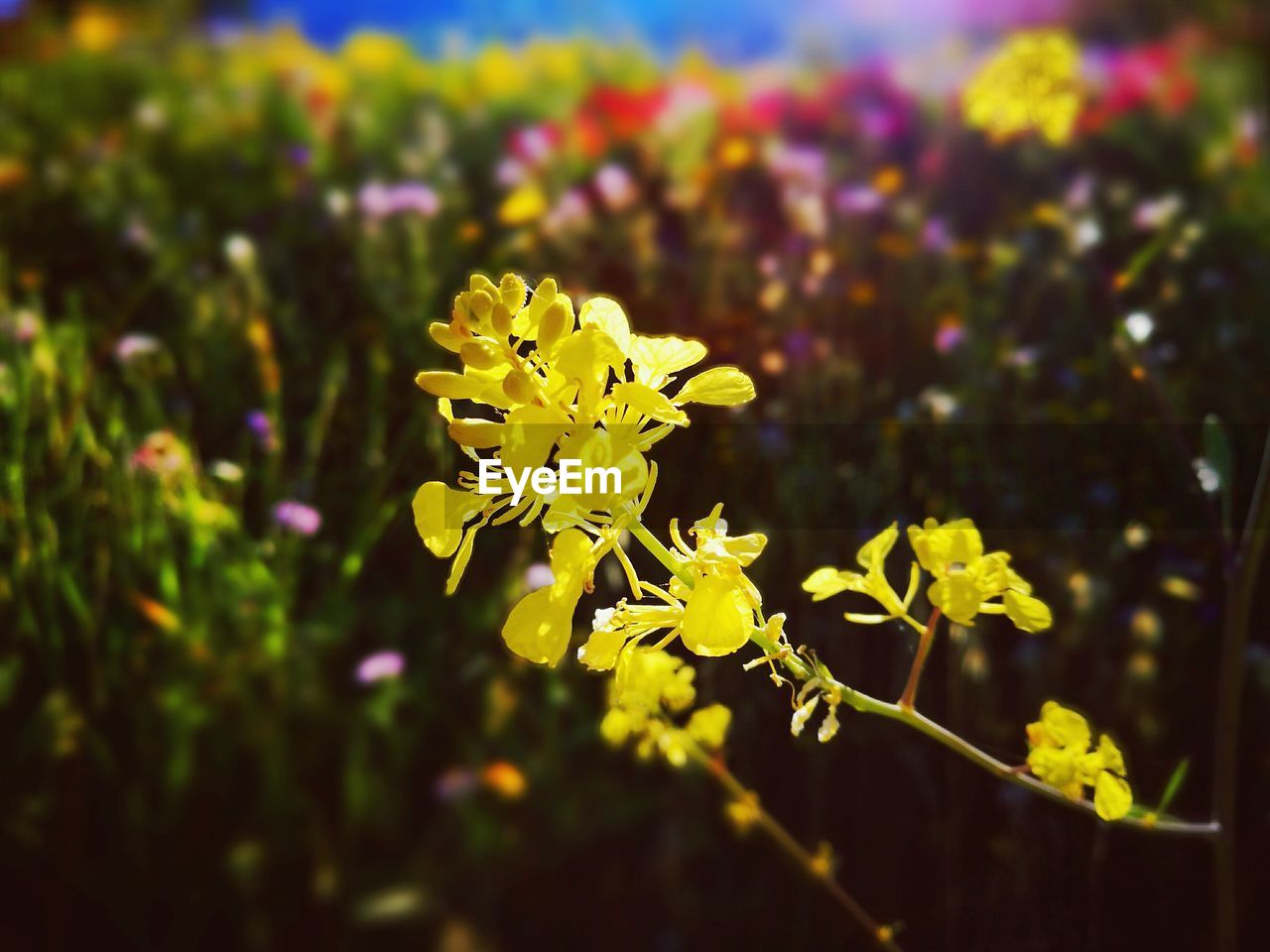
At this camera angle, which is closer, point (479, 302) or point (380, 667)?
point (479, 302)

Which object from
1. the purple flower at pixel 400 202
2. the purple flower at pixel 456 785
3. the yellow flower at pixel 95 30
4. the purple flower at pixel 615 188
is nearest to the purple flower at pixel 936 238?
the purple flower at pixel 615 188

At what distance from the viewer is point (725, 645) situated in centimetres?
61

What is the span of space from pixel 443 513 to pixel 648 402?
0.16 metres

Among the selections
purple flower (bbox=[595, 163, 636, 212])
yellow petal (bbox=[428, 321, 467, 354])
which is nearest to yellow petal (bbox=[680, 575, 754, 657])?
Answer: yellow petal (bbox=[428, 321, 467, 354])

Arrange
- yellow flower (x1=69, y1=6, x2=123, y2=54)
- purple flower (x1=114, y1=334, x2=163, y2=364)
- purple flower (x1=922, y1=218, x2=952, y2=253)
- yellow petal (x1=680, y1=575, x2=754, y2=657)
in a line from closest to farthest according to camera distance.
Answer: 1. yellow petal (x1=680, y1=575, x2=754, y2=657)
2. purple flower (x1=114, y1=334, x2=163, y2=364)
3. purple flower (x1=922, y1=218, x2=952, y2=253)
4. yellow flower (x1=69, y1=6, x2=123, y2=54)

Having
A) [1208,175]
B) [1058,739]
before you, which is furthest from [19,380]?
[1208,175]

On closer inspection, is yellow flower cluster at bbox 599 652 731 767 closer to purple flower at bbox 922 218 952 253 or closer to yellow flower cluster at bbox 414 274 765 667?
yellow flower cluster at bbox 414 274 765 667

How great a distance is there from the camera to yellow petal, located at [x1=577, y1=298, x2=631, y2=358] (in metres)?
0.68

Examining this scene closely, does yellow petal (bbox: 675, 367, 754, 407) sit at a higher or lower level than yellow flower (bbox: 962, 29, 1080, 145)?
lower

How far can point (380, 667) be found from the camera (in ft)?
4.59

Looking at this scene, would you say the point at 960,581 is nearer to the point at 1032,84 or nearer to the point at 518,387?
the point at 518,387

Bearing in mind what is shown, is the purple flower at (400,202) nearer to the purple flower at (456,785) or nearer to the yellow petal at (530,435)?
the purple flower at (456,785)

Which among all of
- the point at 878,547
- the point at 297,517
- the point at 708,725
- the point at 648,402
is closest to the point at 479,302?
the point at 648,402

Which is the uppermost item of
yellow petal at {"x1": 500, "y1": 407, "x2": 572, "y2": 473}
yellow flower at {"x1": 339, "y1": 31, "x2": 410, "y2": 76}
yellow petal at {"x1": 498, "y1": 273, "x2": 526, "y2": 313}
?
yellow flower at {"x1": 339, "y1": 31, "x2": 410, "y2": 76}
